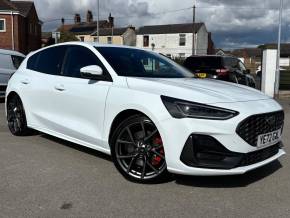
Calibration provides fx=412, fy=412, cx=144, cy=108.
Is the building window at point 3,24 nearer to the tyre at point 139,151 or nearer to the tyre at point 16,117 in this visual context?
the tyre at point 16,117

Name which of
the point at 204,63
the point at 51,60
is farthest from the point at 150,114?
the point at 204,63

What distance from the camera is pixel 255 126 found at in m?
4.25

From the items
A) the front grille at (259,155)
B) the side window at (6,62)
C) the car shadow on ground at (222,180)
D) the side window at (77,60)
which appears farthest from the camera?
the side window at (6,62)

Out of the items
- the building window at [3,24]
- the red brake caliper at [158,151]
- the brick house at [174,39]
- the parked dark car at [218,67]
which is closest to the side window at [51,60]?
the red brake caliper at [158,151]

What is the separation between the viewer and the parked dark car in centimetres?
1331

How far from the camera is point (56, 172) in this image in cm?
500

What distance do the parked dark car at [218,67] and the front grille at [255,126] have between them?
8.54 m

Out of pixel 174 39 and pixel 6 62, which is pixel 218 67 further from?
pixel 174 39

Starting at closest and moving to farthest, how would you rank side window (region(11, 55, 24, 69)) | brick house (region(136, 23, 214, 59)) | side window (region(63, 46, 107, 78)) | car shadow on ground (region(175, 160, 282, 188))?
car shadow on ground (region(175, 160, 282, 188)) < side window (region(63, 46, 107, 78)) < side window (region(11, 55, 24, 69)) < brick house (region(136, 23, 214, 59))

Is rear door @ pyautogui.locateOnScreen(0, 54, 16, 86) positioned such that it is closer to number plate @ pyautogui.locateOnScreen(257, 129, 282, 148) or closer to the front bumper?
the front bumper

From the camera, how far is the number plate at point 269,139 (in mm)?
4337

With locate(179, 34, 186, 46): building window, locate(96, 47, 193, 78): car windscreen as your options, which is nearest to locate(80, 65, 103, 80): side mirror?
locate(96, 47, 193, 78): car windscreen

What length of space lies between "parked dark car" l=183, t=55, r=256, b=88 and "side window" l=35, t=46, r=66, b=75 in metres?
7.26

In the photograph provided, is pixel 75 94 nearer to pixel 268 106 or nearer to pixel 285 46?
pixel 268 106
